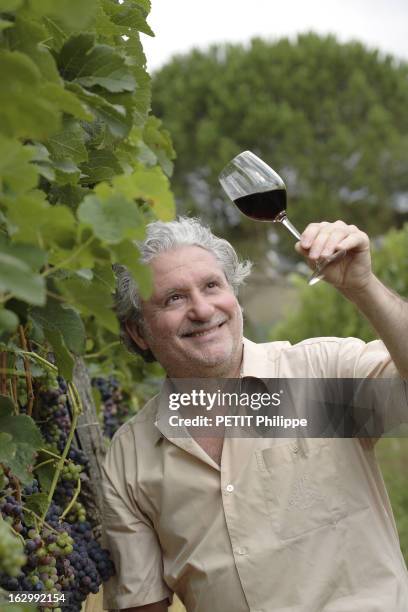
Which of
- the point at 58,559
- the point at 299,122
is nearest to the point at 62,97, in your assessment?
the point at 58,559

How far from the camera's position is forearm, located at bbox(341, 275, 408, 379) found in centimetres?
175

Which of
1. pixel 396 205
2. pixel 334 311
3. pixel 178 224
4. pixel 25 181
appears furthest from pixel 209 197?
pixel 25 181

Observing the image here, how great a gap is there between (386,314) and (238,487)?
22.0 inches

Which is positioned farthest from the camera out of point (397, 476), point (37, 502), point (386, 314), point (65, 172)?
point (397, 476)

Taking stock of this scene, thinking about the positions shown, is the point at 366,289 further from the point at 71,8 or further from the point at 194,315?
the point at 71,8

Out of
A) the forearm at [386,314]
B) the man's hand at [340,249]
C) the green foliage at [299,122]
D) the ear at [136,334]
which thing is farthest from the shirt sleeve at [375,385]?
the green foliage at [299,122]

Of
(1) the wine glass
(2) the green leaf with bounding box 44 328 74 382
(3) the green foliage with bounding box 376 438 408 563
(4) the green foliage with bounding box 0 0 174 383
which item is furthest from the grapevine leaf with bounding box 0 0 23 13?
(3) the green foliage with bounding box 376 438 408 563

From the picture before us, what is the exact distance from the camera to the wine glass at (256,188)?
1.96m

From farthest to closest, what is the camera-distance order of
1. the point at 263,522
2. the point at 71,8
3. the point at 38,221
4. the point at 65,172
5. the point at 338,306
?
the point at 338,306
the point at 263,522
the point at 65,172
the point at 38,221
the point at 71,8

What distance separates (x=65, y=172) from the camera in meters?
1.27

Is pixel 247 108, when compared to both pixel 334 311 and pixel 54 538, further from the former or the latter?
pixel 54 538

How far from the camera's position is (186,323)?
2.07 metres

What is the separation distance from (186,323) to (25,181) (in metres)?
1.24

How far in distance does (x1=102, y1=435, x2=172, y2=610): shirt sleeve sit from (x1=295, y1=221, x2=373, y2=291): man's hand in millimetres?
772
